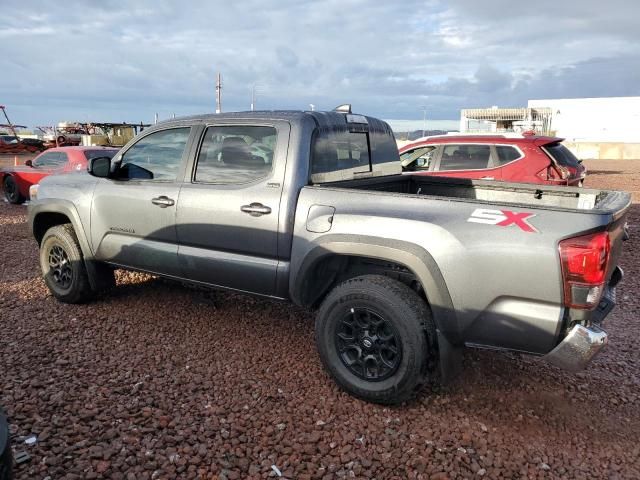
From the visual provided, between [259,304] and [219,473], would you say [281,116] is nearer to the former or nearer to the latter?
[259,304]

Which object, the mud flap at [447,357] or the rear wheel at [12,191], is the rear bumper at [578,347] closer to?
the mud flap at [447,357]

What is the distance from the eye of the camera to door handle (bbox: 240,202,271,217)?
12.1ft

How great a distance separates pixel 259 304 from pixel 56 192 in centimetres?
226

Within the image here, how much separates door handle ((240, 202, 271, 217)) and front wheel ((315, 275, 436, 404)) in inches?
29.8

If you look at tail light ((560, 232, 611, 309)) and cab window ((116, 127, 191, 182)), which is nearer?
tail light ((560, 232, 611, 309))

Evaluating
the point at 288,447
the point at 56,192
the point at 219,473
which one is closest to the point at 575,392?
the point at 288,447

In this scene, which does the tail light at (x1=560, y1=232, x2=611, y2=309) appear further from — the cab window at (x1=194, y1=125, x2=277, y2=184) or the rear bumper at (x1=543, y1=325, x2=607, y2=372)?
the cab window at (x1=194, y1=125, x2=277, y2=184)

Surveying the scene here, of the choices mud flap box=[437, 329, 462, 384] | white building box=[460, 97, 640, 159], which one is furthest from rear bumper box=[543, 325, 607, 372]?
white building box=[460, 97, 640, 159]

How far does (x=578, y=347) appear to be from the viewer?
2770mm

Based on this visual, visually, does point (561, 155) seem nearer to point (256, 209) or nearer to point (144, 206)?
point (256, 209)

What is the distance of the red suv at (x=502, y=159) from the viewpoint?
26.4ft

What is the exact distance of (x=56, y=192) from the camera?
5055mm

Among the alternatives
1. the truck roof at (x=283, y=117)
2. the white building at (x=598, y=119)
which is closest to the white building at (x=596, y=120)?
the white building at (x=598, y=119)

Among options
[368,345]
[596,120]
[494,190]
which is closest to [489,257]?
[368,345]
